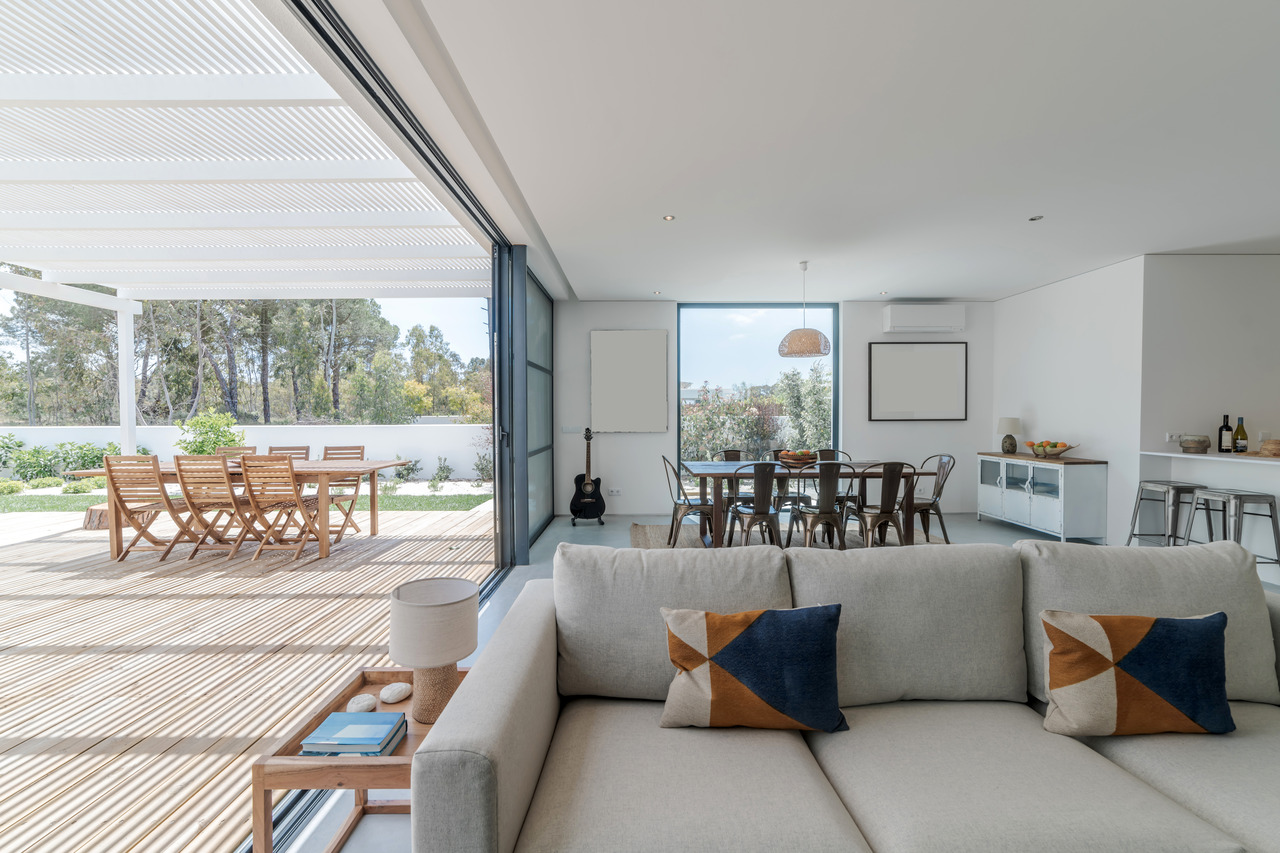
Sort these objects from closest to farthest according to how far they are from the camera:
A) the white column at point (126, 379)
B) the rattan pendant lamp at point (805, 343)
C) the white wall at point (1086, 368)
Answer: the white wall at point (1086, 368) → the rattan pendant lamp at point (805, 343) → the white column at point (126, 379)

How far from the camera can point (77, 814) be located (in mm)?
1746

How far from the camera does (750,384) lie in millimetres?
7316

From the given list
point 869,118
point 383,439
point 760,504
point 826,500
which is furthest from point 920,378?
point 383,439

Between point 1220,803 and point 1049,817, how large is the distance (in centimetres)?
41

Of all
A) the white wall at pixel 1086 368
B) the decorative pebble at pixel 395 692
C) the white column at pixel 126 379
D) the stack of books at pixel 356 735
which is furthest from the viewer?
the white column at pixel 126 379

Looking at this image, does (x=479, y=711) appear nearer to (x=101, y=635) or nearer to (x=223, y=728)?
(x=223, y=728)

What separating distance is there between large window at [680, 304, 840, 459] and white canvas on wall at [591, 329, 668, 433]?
1.16 feet

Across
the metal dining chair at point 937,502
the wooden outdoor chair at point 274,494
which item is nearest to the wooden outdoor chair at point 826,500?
the metal dining chair at point 937,502

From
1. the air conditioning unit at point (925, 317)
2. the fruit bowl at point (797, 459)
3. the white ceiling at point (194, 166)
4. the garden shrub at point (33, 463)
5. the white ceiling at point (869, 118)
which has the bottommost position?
the garden shrub at point (33, 463)

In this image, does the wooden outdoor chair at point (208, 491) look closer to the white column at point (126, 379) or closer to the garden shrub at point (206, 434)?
the garden shrub at point (206, 434)

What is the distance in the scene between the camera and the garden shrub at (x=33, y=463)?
29.4 feet

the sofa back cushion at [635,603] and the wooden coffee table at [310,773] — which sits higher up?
the sofa back cushion at [635,603]

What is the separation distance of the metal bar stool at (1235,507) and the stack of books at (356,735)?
5.45m

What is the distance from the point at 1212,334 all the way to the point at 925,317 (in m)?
2.47
